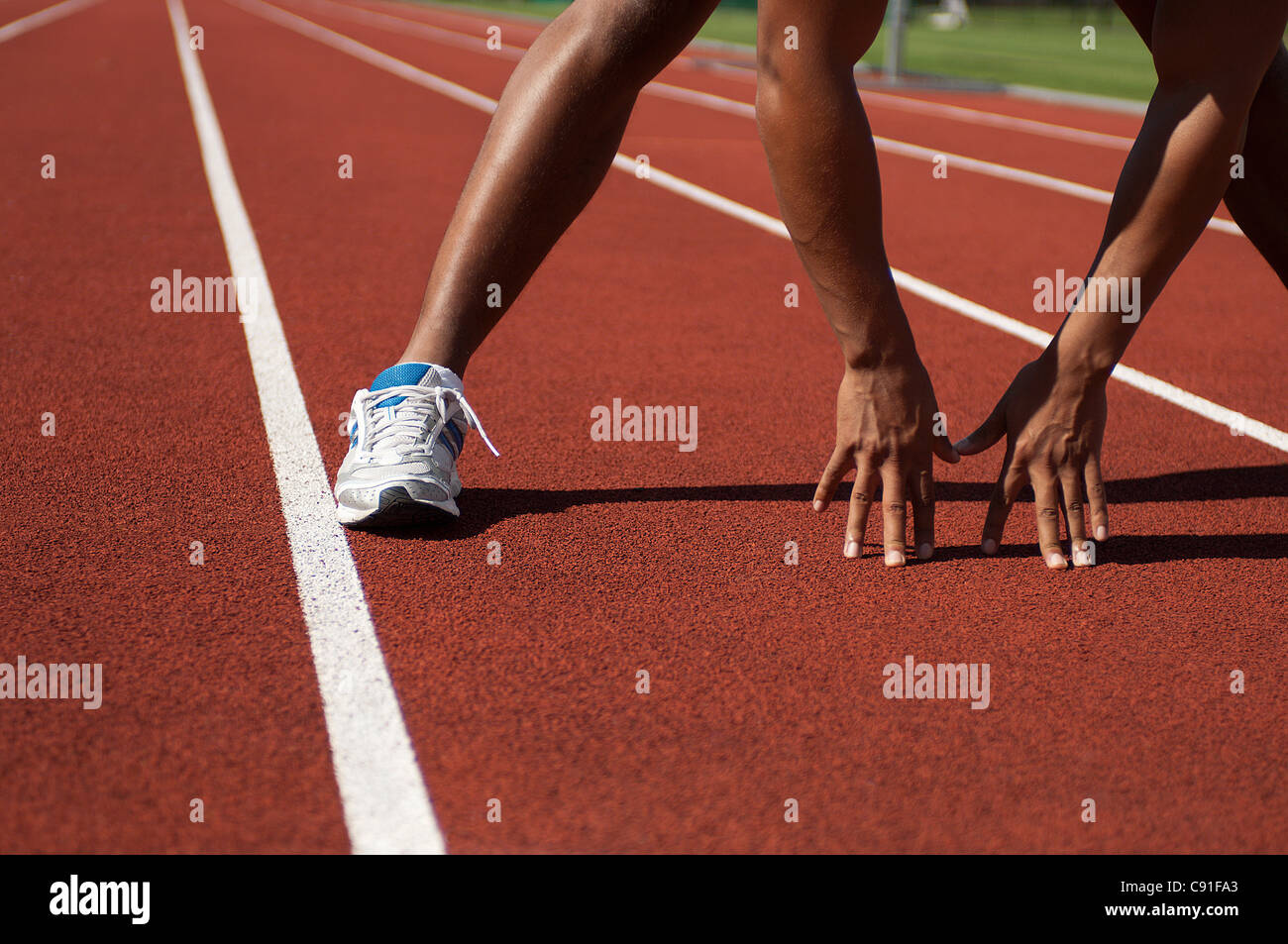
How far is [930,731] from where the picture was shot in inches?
89.4

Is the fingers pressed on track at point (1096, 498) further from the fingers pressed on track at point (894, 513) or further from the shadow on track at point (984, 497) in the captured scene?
the fingers pressed on track at point (894, 513)

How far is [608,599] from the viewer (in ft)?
8.95

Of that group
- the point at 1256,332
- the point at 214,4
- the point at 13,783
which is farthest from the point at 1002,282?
the point at 214,4

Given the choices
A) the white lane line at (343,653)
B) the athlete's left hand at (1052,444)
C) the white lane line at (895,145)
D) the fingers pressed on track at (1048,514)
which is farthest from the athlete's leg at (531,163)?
the fingers pressed on track at (1048,514)

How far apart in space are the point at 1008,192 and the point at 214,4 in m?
27.1

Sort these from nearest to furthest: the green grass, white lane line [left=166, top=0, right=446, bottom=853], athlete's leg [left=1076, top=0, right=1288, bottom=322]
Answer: white lane line [left=166, top=0, right=446, bottom=853] → athlete's leg [left=1076, top=0, right=1288, bottom=322] → the green grass

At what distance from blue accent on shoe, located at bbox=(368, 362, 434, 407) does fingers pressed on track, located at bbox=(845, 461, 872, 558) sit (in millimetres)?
1036

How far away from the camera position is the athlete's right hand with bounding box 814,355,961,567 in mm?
2701

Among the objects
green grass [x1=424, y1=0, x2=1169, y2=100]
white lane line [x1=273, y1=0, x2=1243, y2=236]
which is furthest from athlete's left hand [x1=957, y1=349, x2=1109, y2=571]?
green grass [x1=424, y1=0, x2=1169, y2=100]

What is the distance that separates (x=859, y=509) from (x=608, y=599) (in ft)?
1.83

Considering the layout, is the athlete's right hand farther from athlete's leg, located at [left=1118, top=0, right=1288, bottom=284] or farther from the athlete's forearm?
athlete's leg, located at [left=1118, top=0, right=1288, bottom=284]

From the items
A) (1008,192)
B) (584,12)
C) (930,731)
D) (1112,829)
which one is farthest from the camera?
(1008,192)

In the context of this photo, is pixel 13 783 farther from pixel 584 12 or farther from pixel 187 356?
pixel 187 356

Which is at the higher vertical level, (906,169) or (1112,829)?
(906,169)
